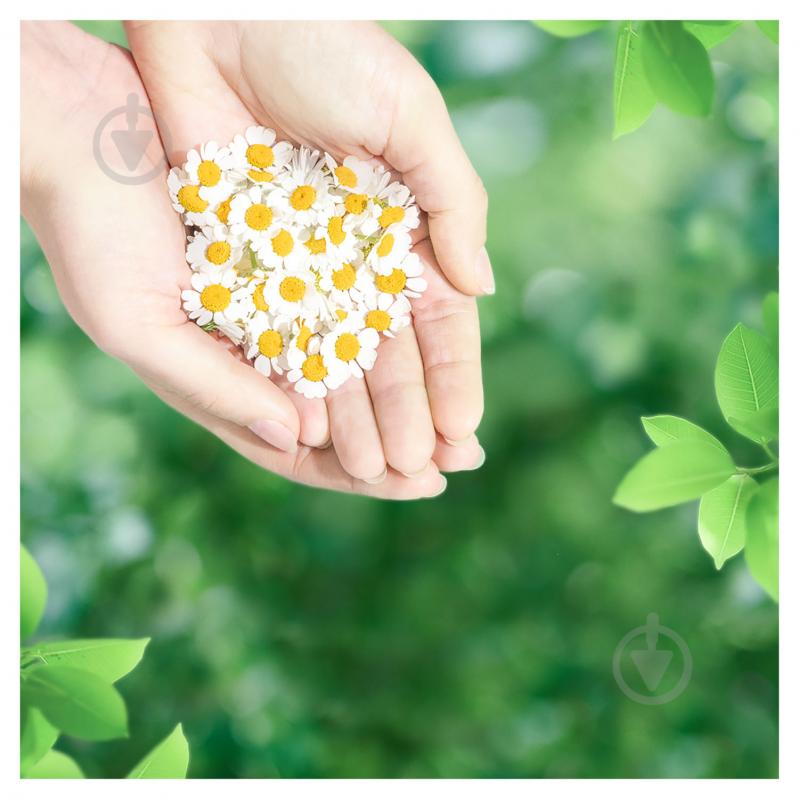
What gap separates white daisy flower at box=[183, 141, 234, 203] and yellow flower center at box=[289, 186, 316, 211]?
0.19 ft

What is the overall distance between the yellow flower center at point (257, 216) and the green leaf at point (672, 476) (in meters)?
0.36

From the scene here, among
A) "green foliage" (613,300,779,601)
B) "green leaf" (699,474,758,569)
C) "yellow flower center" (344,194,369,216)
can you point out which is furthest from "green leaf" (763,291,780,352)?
"yellow flower center" (344,194,369,216)

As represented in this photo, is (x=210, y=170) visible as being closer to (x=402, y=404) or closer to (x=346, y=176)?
(x=346, y=176)

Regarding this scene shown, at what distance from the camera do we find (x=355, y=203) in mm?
621

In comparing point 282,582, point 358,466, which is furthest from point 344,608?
point 358,466

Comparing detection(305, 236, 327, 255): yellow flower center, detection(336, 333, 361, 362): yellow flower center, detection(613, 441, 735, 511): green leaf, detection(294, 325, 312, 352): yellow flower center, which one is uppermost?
detection(305, 236, 327, 255): yellow flower center

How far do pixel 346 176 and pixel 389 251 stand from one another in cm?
7

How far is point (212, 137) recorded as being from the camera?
0.64 metres

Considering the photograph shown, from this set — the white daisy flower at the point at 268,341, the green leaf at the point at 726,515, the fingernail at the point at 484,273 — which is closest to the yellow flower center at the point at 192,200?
the white daisy flower at the point at 268,341

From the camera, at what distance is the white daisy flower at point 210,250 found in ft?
2.01

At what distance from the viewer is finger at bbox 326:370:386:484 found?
2.04 ft

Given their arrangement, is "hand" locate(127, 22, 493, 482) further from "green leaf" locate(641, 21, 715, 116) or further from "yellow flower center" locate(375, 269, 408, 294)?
"green leaf" locate(641, 21, 715, 116)

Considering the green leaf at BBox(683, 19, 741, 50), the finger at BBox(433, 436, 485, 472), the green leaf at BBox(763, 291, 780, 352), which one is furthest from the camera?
the finger at BBox(433, 436, 485, 472)

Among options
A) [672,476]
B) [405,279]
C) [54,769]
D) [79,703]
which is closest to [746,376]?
[672,476]
